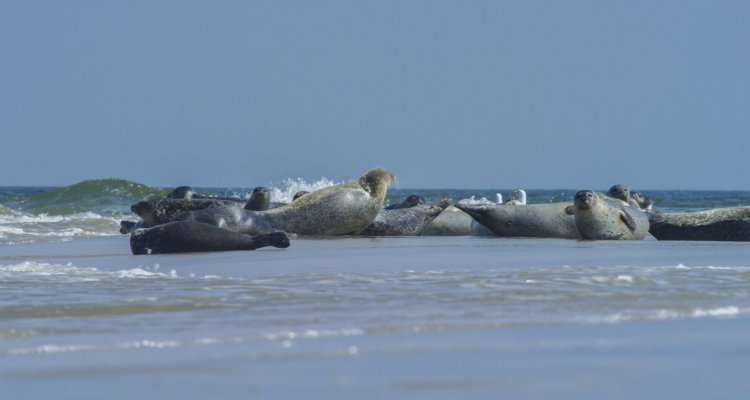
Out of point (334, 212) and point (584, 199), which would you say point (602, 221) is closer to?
point (584, 199)

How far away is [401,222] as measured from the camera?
44.2ft

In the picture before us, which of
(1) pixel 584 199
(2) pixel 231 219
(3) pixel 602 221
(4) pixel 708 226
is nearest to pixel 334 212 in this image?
(2) pixel 231 219

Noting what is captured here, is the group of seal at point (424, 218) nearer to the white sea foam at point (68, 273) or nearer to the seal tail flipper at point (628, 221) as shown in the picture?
the seal tail flipper at point (628, 221)

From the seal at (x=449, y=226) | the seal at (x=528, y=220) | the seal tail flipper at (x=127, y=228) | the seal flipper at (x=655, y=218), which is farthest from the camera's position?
the seal tail flipper at (x=127, y=228)

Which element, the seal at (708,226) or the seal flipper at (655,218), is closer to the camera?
the seal at (708,226)

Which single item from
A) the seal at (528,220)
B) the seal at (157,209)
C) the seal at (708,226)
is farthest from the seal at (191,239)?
the seal at (708,226)

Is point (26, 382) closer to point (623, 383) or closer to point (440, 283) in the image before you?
point (623, 383)

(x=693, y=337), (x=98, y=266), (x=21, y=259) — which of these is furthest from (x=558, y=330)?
(x=21, y=259)

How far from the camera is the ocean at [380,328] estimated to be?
3045mm

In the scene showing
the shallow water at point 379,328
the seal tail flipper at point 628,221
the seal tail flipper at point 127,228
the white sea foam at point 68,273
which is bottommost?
the shallow water at point 379,328

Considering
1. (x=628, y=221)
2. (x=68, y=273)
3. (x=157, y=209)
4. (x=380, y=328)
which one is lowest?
(x=380, y=328)

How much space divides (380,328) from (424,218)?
9.53 metres

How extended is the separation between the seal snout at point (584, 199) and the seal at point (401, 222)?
2.35m

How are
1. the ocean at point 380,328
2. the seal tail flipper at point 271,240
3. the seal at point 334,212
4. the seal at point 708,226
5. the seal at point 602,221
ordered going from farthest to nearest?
the seal at point 334,212, the seal at point 602,221, the seal at point 708,226, the seal tail flipper at point 271,240, the ocean at point 380,328
